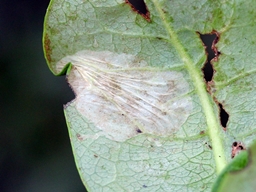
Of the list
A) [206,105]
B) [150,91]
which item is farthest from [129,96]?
[206,105]

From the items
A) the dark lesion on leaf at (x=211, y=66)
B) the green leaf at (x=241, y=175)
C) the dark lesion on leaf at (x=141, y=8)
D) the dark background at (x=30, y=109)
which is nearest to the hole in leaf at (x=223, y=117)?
the dark lesion on leaf at (x=211, y=66)

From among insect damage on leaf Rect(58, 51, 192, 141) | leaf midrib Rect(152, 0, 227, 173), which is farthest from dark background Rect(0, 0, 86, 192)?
leaf midrib Rect(152, 0, 227, 173)

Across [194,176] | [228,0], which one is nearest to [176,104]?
[194,176]

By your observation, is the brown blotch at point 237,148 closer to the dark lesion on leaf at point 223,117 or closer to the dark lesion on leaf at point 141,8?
the dark lesion on leaf at point 223,117

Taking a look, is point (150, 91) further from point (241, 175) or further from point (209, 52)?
point (241, 175)

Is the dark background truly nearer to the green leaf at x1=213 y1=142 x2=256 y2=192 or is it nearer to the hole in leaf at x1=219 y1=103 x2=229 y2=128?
the hole in leaf at x1=219 y1=103 x2=229 y2=128

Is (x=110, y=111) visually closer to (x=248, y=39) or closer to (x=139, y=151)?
(x=139, y=151)
